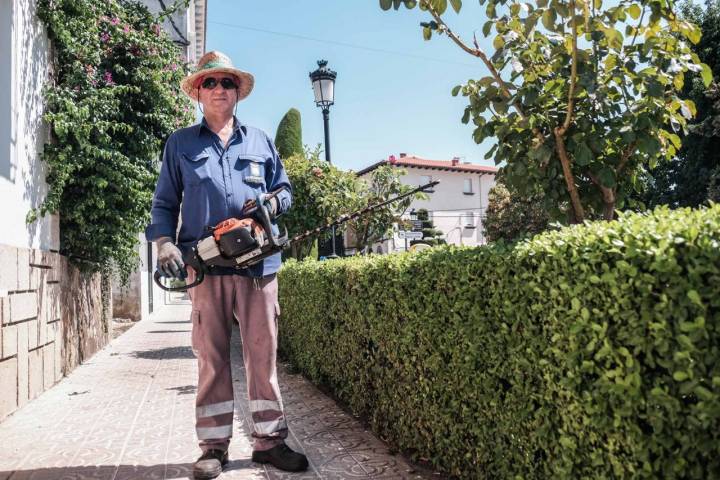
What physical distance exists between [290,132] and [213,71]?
17016 millimetres

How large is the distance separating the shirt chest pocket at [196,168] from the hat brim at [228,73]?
0.50 meters

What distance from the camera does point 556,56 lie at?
12.1 feet

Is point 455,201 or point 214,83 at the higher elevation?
point 455,201

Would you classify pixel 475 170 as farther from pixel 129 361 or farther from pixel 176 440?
pixel 176 440

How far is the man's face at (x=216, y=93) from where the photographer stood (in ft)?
12.9

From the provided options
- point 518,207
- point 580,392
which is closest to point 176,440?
point 580,392

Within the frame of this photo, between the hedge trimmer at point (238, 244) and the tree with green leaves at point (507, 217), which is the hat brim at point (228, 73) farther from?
the tree with green leaves at point (507, 217)

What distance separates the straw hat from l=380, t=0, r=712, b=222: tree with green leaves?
1.02 meters

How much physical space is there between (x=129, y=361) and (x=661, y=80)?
7.66 metres

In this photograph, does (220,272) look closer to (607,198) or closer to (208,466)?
(208,466)

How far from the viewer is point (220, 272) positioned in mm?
3711

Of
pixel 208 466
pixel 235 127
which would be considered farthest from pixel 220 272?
pixel 208 466

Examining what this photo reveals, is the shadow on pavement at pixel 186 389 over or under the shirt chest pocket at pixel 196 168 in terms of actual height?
under

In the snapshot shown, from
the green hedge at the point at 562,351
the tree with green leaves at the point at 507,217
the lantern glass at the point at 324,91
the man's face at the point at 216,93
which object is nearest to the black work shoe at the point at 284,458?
the green hedge at the point at 562,351
